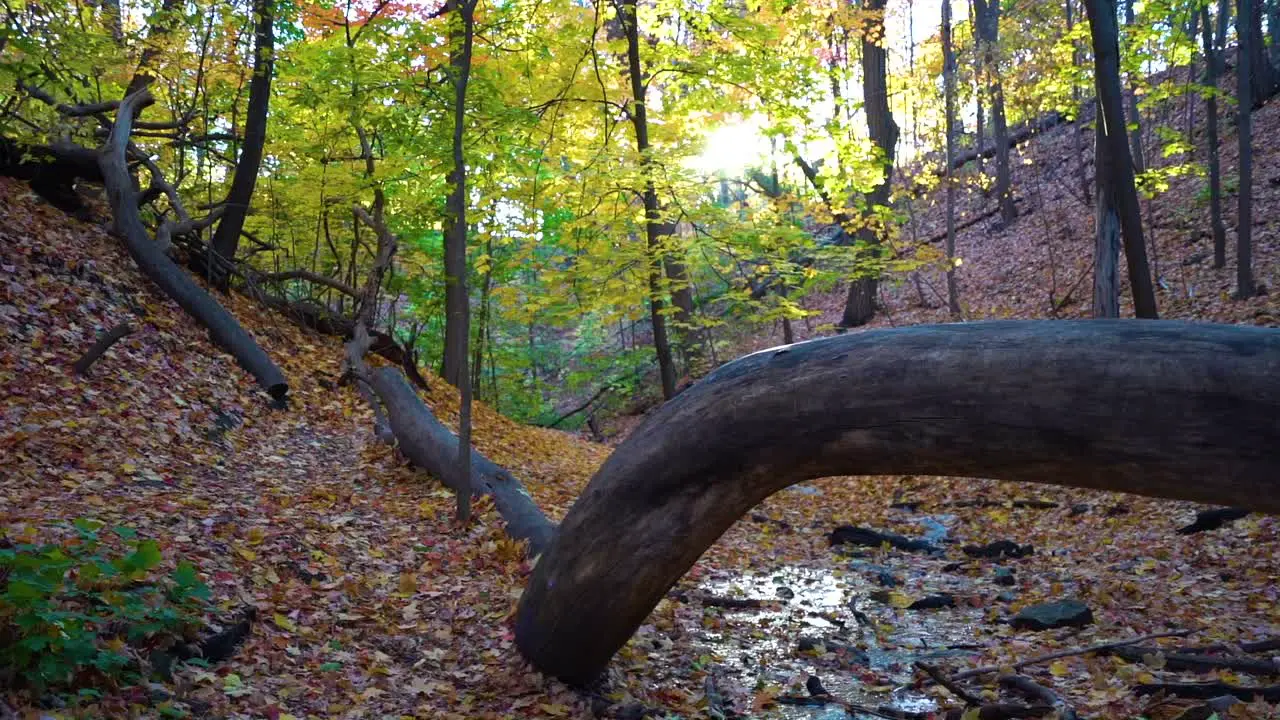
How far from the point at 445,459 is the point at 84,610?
434 centimetres

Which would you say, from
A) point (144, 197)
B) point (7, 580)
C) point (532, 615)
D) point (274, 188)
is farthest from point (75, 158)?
point (532, 615)

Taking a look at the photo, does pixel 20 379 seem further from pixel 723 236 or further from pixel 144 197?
pixel 723 236

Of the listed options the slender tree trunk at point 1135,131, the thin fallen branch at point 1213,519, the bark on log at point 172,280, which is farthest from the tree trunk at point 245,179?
the slender tree trunk at point 1135,131

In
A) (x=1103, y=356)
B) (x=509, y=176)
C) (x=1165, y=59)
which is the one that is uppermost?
(x=1165, y=59)

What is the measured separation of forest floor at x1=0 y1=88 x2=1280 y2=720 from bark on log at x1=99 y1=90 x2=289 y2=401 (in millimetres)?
188

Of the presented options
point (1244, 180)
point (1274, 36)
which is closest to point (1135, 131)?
point (1244, 180)

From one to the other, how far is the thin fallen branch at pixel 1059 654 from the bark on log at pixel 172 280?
804 cm

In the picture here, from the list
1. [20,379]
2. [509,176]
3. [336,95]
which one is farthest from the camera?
[509,176]

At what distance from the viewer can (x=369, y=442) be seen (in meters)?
A: 9.17

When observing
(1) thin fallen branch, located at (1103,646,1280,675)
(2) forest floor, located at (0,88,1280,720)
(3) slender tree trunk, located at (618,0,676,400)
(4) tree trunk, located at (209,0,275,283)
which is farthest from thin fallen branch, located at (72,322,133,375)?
(1) thin fallen branch, located at (1103,646,1280,675)

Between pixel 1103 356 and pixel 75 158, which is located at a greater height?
pixel 75 158

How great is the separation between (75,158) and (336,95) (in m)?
4.54

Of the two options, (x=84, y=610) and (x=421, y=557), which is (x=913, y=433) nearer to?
(x=84, y=610)

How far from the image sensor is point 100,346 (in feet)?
25.0
